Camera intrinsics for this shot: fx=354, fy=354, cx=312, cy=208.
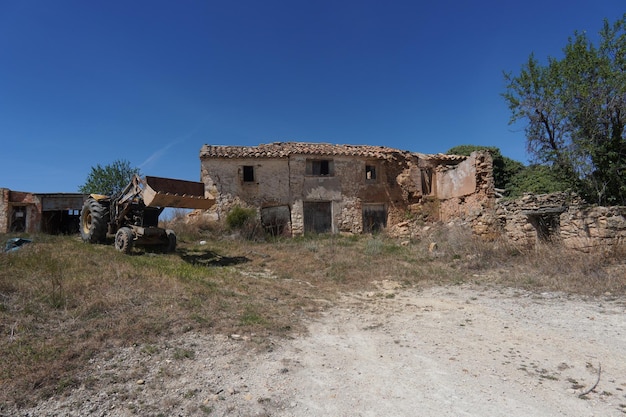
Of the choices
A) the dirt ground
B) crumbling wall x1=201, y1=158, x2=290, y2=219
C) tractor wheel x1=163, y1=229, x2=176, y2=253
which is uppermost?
crumbling wall x1=201, y1=158, x2=290, y2=219

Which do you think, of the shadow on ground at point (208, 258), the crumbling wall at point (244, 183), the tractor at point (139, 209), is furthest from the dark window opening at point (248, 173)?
the tractor at point (139, 209)

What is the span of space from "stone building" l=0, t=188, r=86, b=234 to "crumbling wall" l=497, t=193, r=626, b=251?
17.9 meters

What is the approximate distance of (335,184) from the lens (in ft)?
59.9

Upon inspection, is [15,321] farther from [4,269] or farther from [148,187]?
[148,187]

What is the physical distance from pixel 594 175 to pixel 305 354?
11.8 metres

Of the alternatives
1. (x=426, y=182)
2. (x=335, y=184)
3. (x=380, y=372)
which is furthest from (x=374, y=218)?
(x=380, y=372)

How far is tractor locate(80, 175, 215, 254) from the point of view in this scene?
30.8 ft

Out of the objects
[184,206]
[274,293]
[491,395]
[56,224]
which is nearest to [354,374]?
[491,395]

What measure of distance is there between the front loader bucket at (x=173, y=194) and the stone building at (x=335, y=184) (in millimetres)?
7005

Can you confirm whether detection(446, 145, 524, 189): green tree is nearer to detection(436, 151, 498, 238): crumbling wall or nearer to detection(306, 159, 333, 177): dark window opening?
detection(436, 151, 498, 238): crumbling wall

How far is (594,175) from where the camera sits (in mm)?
11344

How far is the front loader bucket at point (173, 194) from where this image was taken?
913 centimetres

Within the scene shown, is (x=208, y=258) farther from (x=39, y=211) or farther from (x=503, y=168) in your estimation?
(x=503, y=168)

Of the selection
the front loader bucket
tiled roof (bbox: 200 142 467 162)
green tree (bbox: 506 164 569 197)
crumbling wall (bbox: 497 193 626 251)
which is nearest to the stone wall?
tiled roof (bbox: 200 142 467 162)
